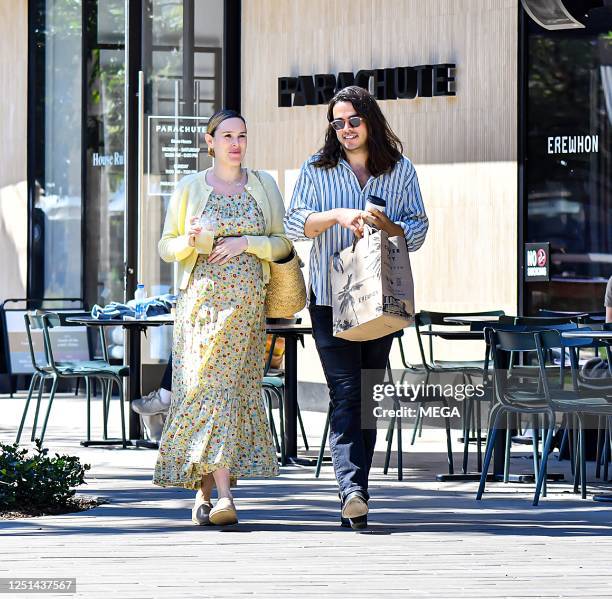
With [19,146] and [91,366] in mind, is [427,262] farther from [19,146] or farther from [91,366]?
[19,146]

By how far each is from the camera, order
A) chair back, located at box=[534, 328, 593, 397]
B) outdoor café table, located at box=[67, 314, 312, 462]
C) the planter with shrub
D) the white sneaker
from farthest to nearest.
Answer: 1. the white sneaker
2. outdoor café table, located at box=[67, 314, 312, 462]
3. chair back, located at box=[534, 328, 593, 397]
4. the planter with shrub

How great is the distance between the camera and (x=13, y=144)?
15812 mm

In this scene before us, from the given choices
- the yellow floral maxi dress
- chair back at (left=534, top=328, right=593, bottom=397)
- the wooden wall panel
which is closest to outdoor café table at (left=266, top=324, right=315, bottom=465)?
chair back at (left=534, top=328, right=593, bottom=397)

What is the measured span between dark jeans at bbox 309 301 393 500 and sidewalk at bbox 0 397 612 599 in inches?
10.4

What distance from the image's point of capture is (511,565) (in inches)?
214

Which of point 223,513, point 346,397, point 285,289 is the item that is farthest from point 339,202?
point 223,513

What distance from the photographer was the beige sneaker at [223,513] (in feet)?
20.6

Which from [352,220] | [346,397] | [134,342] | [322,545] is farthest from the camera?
[134,342]

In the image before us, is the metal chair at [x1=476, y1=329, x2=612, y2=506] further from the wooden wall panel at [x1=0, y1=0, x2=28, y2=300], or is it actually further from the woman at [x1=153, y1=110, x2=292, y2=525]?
the wooden wall panel at [x1=0, y1=0, x2=28, y2=300]

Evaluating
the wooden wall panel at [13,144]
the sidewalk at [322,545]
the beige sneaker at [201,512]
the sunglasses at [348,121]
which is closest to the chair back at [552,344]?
the sidewalk at [322,545]

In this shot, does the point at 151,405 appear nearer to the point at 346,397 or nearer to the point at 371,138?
the point at 346,397

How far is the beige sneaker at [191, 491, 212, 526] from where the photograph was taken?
6.40 m

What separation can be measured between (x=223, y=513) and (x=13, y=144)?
1024 centimetres

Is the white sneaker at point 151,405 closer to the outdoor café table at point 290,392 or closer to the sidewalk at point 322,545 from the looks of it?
the outdoor café table at point 290,392
